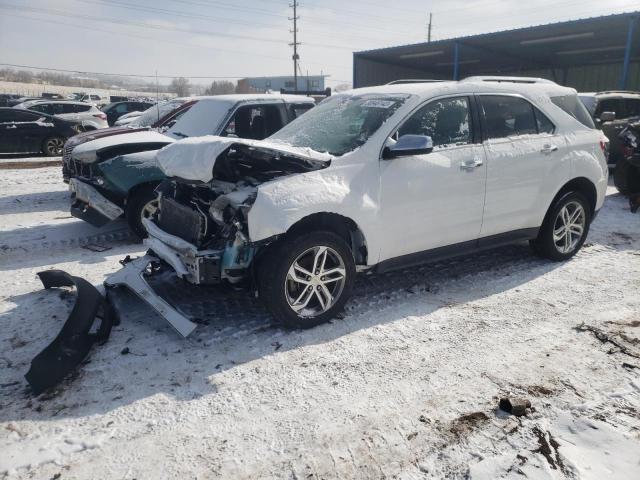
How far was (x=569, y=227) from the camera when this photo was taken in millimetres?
5453

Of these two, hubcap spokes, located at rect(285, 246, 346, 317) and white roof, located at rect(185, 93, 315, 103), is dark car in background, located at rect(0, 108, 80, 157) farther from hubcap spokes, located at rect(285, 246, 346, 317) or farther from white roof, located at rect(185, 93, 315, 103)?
hubcap spokes, located at rect(285, 246, 346, 317)

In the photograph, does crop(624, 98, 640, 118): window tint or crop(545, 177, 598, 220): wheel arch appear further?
crop(624, 98, 640, 118): window tint

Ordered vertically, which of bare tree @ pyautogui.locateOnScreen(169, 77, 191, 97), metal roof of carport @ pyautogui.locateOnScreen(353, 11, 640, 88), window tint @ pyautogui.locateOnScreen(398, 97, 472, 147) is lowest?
window tint @ pyautogui.locateOnScreen(398, 97, 472, 147)

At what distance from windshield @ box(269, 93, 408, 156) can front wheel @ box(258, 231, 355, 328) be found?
32.2 inches

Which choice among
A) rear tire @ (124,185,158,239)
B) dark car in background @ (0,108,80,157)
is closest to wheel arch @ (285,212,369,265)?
rear tire @ (124,185,158,239)

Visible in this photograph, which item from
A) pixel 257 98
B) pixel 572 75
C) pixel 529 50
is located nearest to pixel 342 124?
pixel 257 98

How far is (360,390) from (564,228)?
3498 mm

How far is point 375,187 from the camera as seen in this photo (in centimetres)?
398

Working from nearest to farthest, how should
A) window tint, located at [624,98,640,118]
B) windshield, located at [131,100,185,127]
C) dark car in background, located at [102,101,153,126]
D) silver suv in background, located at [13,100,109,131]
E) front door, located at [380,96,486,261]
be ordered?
front door, located at [380,96,486,261] < windshield, located at [131,100,185,127] < window tint, located at [624,98,640,118] < silver suv in background, located at [13,100,109,131] < dark car in background, located at [102,101,153,126]

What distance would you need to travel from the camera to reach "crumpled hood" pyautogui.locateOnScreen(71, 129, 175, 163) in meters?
6.57

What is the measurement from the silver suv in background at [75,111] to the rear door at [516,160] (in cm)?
1385

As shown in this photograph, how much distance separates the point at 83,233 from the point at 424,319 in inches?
190

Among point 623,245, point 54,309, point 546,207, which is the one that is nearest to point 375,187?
point 546,207

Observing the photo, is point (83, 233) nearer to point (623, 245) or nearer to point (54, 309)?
point (54, 309)
